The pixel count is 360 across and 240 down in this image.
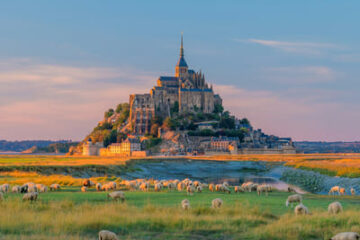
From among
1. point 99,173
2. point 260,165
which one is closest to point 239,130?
point 260,165

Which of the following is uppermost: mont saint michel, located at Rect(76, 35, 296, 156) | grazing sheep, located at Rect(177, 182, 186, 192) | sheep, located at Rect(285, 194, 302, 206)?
mont saint michel, located at Rect(76, 35, 296, 156)

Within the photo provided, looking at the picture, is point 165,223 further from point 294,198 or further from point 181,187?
point 181,187

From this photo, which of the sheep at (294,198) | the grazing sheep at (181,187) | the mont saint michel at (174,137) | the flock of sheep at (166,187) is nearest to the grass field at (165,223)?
the flock of sheep at (166,187)

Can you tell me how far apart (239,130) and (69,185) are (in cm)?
16027

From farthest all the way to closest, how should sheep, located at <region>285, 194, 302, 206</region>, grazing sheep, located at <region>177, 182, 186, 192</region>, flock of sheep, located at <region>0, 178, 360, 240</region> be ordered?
grazing sheep, located at <region>177, 182, 186, 192</region>, sheep, located at <region>285, 194, 302, 206</region>, flock of sheep, located at <region>0, 178, 360, 240</region>

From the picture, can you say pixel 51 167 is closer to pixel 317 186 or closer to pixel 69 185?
pixel 69 185

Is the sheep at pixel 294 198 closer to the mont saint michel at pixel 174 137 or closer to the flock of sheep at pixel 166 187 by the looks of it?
the flock of sheep at pixel 166 187

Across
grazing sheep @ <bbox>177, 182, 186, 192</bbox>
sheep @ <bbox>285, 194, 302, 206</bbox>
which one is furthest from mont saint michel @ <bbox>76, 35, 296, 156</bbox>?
sheep @ <bbox>285, 194, 302, 206</bbox>

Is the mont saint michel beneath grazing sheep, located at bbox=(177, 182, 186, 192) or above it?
above

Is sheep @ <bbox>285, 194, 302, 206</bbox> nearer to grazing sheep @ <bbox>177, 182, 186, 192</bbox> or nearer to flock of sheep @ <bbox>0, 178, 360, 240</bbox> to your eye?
flock of sheep @ <bbox>0, 178, 360, 240</bbox>

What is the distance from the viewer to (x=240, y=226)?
58.5ft

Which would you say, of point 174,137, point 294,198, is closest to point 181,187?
point 294,198

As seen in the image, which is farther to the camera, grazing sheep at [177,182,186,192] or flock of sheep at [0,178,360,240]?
grazing sheep at [177,182,186,192]

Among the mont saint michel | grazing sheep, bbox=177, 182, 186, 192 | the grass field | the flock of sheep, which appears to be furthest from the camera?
the mont saint michel
